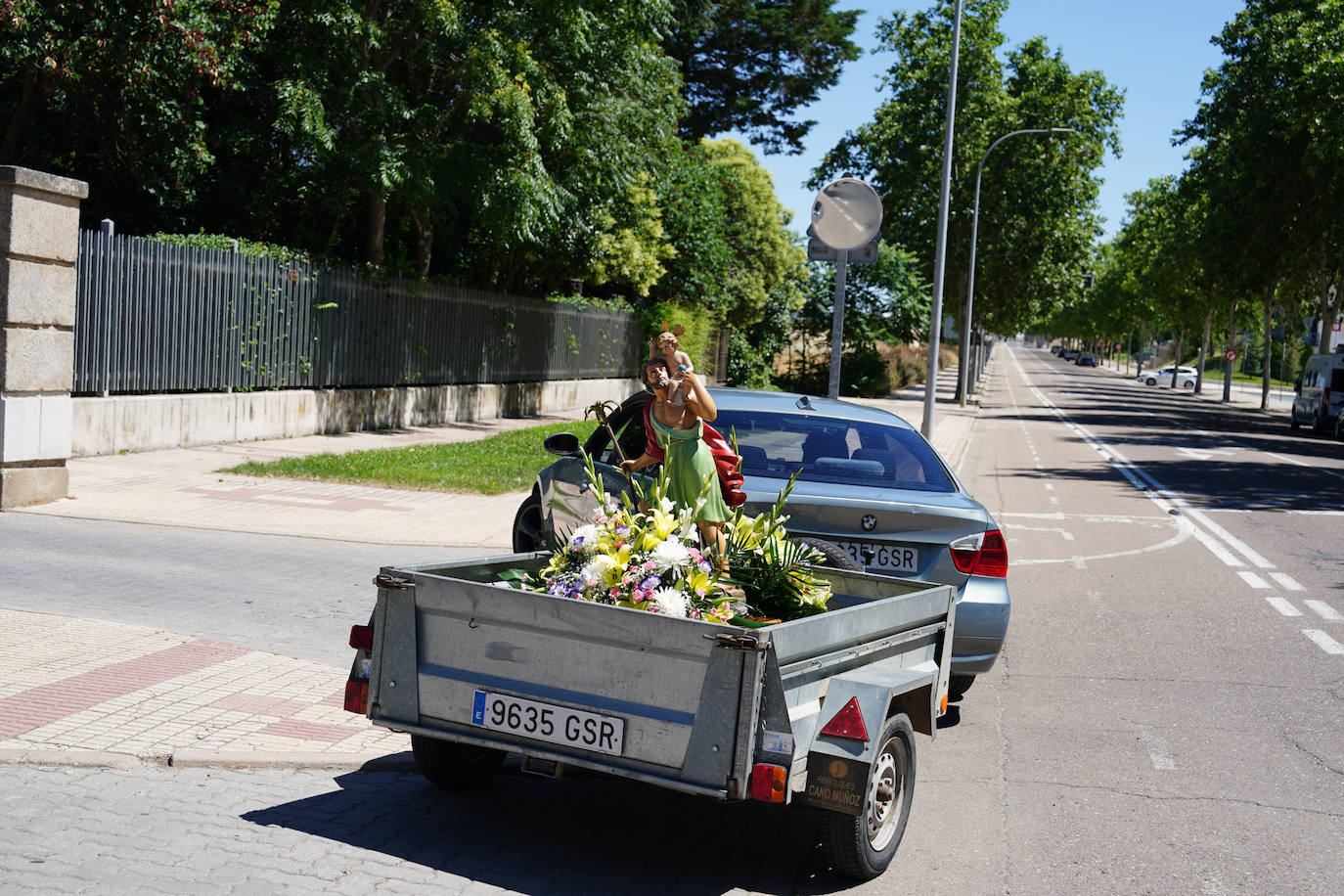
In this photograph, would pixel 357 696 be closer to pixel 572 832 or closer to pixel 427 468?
pixel 572 832

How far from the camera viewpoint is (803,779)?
13.6 ft

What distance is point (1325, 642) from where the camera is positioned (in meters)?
8.89

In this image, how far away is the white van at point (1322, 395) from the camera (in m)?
38.3

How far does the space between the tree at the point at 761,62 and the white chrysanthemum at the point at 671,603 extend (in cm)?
3658

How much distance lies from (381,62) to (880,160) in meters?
34.6

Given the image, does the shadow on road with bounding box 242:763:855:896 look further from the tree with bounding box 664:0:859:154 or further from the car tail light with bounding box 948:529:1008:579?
the tree with bounding box 664:0:859:154

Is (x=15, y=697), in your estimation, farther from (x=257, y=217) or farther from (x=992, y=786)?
(x=257, y=217)

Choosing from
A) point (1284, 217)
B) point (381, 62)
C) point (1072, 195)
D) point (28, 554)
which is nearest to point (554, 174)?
point (381, 62)

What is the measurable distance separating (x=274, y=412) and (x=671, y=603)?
1563 centimetres

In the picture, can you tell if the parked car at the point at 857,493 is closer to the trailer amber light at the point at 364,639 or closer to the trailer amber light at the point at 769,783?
the trailer amber light at the point at 364,639

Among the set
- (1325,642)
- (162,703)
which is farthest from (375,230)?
(162,703)

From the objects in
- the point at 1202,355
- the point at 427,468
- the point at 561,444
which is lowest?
the point at 427,468

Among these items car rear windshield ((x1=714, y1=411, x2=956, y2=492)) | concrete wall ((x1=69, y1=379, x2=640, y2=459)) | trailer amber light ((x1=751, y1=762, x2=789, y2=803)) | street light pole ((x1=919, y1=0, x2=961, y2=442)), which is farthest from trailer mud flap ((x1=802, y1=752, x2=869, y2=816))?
street light pole ((x1=919, y1=0, x2=961, y2=442))

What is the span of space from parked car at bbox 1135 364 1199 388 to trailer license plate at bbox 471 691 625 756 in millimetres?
87844
